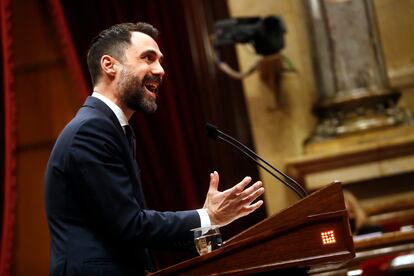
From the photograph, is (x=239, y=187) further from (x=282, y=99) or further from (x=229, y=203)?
(x=282, y=99)

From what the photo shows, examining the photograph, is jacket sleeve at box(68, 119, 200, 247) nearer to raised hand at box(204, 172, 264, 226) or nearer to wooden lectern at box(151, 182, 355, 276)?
raised hand at box(204, 172, 264, 226)

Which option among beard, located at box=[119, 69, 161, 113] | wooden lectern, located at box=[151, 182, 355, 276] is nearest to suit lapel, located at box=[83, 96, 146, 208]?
beard, located at box=[119, 69, 161, 113]

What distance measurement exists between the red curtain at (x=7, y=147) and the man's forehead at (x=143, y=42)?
258 cm

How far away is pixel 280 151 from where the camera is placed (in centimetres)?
500

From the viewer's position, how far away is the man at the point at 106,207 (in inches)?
71.3

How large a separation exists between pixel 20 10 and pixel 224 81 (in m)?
1.62

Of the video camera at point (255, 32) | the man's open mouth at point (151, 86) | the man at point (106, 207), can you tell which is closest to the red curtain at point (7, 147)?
the video camera at point (255, 32)

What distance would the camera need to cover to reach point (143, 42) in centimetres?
225

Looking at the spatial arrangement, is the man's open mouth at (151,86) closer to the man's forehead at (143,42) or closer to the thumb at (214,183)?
the man's forehead at (143,42)

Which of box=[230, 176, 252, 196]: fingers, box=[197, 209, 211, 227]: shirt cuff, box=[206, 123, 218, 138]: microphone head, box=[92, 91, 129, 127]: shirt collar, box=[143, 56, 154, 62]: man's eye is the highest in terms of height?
box=[143, 56, 154, 62]: man's eye

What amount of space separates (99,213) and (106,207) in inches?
1.4

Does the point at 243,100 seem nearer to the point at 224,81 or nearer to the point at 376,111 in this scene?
the point at 224,81

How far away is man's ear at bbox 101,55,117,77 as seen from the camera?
7.19 feet

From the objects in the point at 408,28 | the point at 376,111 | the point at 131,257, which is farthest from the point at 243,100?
the point at 131,257
